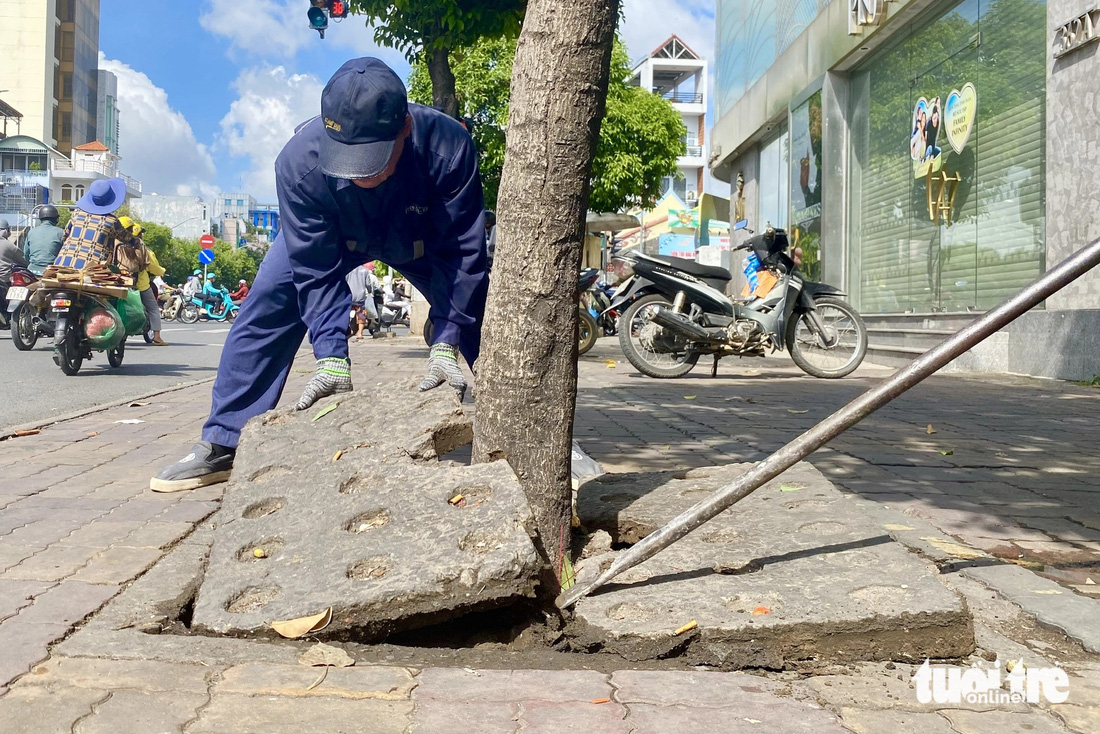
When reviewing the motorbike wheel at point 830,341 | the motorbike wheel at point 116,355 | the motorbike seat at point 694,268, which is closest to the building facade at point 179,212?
the motorbike wheel at point 116,355

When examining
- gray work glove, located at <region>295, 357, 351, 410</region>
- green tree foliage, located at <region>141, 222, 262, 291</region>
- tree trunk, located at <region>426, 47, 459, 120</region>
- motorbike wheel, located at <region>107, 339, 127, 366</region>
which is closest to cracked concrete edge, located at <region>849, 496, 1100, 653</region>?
gray work glove, located at <region>295, 357, 351, 410</region>

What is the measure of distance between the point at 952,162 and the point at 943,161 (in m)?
0.26

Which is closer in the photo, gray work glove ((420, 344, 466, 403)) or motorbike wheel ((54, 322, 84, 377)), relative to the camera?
gray work glove ((420, 344, 466, 403))

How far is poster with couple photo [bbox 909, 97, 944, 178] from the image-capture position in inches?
522

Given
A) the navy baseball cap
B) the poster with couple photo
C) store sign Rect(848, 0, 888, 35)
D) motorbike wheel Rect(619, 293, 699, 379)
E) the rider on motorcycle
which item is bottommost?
motorbike wheel Rect(619, 293, 699, 379)

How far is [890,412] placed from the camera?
Answer: 7.02 m

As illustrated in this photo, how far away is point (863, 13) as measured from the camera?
14.5 metres

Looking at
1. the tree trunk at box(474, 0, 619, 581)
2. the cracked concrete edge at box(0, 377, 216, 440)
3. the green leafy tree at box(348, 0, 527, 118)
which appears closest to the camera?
the tree trunk at box(474, 0, 619, 581)

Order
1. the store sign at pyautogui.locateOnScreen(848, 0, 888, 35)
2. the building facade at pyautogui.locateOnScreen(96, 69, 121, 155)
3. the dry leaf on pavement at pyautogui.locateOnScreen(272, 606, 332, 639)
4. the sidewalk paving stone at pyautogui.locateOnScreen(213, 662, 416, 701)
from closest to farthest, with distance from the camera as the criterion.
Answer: the sidewalk paving stone at pyautogui.locateOnScreen(213, 662, 416, 701) < the dry leaf on pavement at pyautogui.locateOnScreen(272, 606, 332, 639) < the store sign at pyautogui.locateOnScreen(848, 0, 888, 35) < the building facade at pyautogui.locateOnScreen(96, 69, 121, 155)

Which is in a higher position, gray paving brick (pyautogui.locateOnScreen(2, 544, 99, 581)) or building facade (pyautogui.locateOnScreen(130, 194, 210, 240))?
building facade (pyautogui.locateOnScreen(130, 194, 210, 240))

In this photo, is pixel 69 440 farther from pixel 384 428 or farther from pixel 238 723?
pixel 238 723

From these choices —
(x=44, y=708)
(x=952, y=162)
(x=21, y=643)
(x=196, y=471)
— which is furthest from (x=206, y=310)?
(x=44, y=708)

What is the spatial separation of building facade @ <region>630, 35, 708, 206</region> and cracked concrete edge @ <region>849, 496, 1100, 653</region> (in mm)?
78356

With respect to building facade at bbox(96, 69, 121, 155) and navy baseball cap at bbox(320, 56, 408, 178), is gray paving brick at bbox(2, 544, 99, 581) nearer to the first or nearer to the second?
navy baseball cap at bbox(320, 56, 408, 178)
